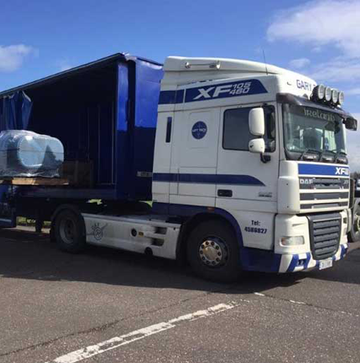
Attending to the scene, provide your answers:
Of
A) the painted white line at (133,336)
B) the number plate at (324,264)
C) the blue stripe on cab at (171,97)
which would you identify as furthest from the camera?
the blue stripe on cab at (171,97)

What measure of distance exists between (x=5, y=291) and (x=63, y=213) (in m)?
3.47

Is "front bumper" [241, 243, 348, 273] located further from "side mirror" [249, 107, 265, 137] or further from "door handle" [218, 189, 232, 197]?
"side mirror" [249, 107, 265, 137]

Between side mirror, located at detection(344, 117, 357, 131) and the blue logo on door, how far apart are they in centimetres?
238

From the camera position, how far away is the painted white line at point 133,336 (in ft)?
13.7

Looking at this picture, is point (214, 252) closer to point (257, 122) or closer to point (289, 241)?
point (289, 241)

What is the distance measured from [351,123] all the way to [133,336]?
5166 mm

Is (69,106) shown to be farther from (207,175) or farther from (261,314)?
(261,314)

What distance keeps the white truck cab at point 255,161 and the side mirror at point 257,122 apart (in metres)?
0.01

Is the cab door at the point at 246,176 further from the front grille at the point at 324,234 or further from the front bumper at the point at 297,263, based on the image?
the front grille at the point at 324,234

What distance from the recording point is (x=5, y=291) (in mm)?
6449

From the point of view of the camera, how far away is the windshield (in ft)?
21.1

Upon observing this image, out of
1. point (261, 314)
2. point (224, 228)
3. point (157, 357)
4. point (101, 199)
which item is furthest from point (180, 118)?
point (157, 357)

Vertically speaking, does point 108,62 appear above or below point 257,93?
above

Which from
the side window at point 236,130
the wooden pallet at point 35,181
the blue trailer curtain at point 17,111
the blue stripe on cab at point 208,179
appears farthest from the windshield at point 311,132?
the blue trailer curtain at point 17,111
